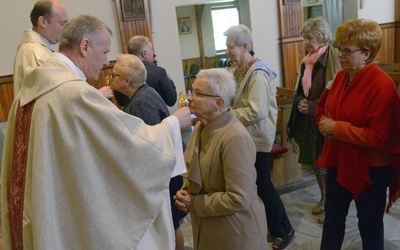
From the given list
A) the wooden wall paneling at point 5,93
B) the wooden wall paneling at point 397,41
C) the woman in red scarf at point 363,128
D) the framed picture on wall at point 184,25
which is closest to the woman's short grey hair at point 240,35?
the woman in red scarf at point 363,128

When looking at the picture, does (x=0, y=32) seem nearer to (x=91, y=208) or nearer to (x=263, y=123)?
(x=263, y=123)

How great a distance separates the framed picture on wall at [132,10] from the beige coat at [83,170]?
4.08m

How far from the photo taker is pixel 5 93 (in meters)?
4.81

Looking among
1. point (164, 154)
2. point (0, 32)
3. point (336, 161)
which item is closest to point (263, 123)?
point (336, 161)

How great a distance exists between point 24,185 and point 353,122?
1443 mm

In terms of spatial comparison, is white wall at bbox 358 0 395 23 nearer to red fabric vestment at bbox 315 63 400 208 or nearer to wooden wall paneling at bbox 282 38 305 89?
wooden wall paneling at bbox 282 38 305 89

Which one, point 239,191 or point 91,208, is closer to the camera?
point 91,208

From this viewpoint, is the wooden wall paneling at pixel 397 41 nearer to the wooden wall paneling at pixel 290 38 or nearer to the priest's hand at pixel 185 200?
the wooden wall paneling at pixel 290 38

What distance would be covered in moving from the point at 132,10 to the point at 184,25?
174 inches

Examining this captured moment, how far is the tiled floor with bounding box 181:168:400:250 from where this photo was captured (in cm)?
246

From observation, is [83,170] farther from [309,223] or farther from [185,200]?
[309,223]

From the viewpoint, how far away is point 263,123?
225 centimetres

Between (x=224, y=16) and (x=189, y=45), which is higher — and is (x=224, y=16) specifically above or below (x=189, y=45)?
above

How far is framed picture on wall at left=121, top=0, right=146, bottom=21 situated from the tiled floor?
127 inches
